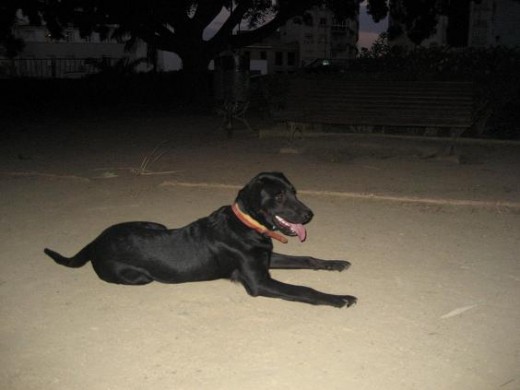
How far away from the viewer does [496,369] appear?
9.99 feet

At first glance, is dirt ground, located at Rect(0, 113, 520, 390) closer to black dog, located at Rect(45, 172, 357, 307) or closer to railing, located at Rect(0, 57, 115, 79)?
black dog, located at Rect(45, 172, 357, 307)

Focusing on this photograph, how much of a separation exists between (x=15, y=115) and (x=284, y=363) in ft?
54.4

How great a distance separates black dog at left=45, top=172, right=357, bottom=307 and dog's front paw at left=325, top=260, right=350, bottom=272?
1.93 feet

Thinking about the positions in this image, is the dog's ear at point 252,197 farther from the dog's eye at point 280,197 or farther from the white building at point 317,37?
the white building at point 317,37

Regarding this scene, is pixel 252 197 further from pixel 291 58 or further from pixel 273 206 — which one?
pixel 291 58

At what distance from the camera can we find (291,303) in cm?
395

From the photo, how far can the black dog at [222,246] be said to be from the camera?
3994 millimetres

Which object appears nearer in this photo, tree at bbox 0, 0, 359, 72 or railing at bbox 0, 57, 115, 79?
tree at bbox 0, 0, 359, 72

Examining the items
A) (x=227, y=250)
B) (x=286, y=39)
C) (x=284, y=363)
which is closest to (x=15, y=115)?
(x=227, y=250)

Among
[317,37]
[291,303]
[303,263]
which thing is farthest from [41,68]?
[317,37]

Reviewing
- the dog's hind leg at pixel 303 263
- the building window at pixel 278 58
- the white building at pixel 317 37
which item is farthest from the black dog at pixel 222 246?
the building window at pixel 278 58

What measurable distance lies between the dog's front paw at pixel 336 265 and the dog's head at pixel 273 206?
0.58 m

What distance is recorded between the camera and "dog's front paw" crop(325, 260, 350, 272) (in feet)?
15.0

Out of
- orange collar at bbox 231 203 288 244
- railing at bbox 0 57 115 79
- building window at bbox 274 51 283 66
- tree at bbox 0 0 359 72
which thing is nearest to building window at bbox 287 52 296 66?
building window at bbox 274 51 283 66
